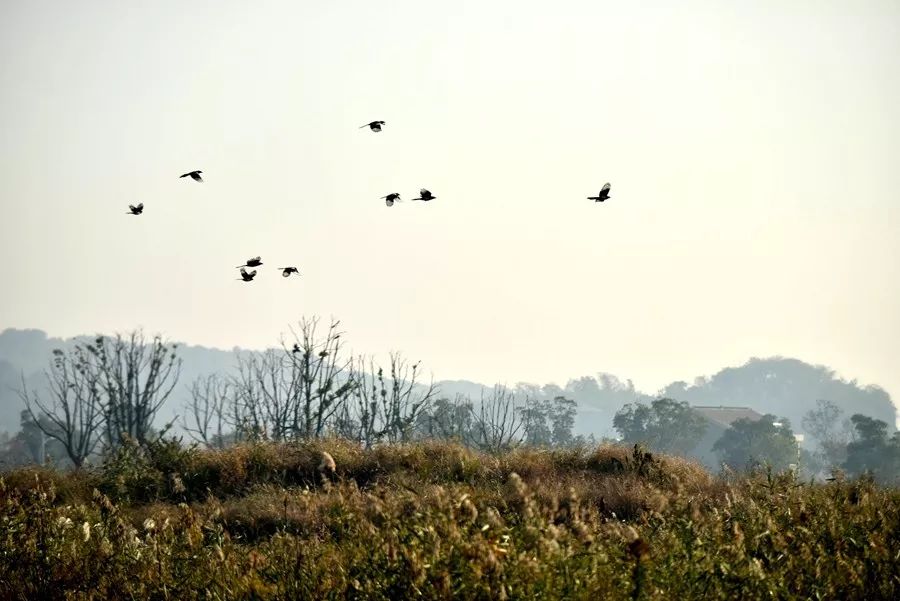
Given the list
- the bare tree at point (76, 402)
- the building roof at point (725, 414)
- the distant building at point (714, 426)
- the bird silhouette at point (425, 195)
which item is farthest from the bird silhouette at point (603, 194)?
the building roof at point (725, 414)

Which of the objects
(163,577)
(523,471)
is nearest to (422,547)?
(163,577)

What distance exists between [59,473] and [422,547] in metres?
11.6

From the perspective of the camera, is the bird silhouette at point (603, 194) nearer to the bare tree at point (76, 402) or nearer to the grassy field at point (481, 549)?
the grassy field at point (481, 549)

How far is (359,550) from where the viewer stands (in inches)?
273

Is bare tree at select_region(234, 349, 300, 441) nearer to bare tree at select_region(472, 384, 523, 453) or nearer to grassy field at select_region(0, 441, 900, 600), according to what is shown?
bare tree at select_region(472, 384, 523, 453)

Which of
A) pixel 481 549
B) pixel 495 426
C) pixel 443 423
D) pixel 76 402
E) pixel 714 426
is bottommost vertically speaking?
pixel 714 426

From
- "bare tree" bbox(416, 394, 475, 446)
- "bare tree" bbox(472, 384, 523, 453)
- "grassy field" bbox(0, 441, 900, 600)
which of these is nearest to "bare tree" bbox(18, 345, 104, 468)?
"bare tree" bbox(416, 394, 475, 446)

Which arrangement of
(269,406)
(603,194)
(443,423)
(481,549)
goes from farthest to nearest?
(443,423)
(269,406)
(603,194)
(481,549)

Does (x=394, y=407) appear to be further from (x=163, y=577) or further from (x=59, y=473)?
(x=163, y=577)

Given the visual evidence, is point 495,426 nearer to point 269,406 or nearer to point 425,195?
point 269,406

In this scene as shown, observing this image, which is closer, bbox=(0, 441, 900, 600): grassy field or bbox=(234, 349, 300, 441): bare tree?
bbox=(0, 441, 900, 600): grassy field

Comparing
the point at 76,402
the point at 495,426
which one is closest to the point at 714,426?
the point at 76,402

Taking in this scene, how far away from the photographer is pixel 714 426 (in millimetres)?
116438

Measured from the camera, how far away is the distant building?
98.9 metres
